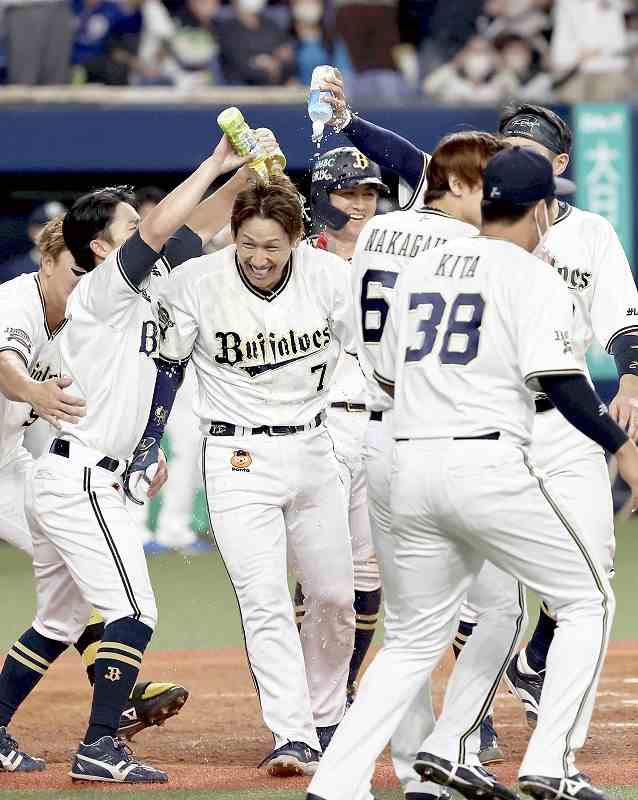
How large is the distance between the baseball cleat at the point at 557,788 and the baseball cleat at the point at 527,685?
1.56 metres

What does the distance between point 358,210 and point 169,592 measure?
403 cm

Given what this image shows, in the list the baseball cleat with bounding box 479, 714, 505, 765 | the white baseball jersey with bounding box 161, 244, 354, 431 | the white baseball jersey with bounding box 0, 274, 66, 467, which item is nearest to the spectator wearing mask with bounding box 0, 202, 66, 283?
the white baseball jersey with bounding box 0, 274, 66, 467

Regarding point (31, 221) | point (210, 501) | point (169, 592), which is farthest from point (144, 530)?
point (210, 501)

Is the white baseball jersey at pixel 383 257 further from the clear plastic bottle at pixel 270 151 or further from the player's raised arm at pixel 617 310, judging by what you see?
the player's raised arm at pixel 617 310

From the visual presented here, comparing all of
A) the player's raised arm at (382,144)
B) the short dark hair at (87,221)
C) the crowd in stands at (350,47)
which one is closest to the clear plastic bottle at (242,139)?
the player's raised arm at (382,144)

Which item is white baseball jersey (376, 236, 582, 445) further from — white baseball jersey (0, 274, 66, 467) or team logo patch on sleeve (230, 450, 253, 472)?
white baseball jersey (0, 274, 66, 467)

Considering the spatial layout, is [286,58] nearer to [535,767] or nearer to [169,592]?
[169,592]

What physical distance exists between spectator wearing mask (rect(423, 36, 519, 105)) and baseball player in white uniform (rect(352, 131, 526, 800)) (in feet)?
29.3

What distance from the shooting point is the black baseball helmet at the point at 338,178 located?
6.06m

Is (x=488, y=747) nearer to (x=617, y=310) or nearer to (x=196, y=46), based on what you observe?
(x=617, y=310)

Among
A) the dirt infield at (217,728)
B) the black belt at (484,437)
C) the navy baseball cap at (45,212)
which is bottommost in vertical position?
the dirt infield at (217,728)

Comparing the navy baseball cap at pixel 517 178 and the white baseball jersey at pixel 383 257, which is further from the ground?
the navy baseball cap at pixel 517 178

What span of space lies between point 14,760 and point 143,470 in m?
1.09

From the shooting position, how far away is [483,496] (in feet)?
12.8
